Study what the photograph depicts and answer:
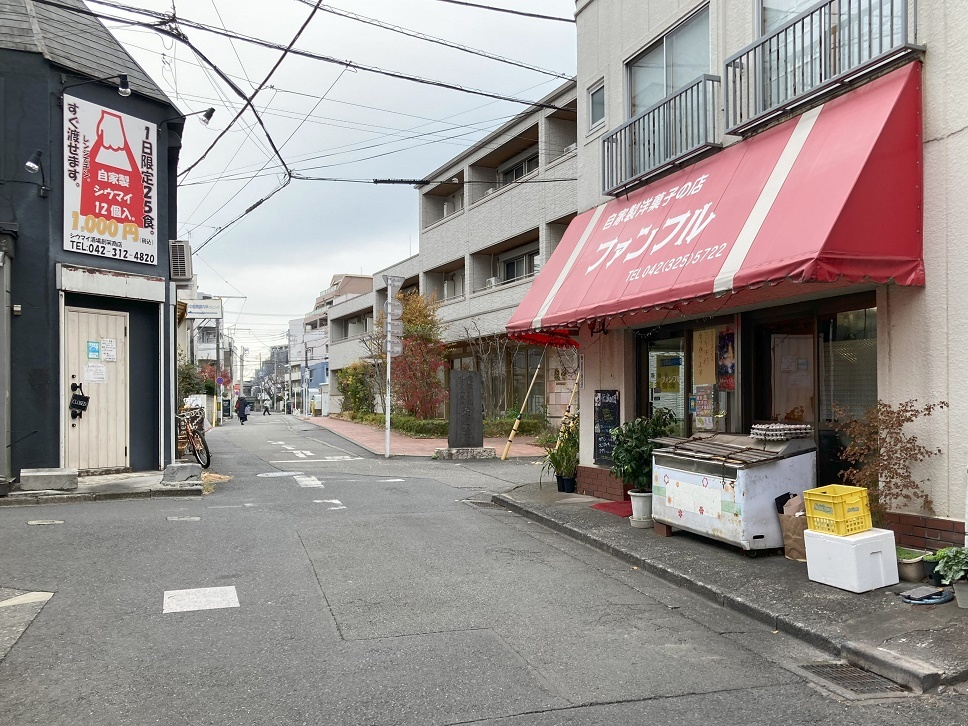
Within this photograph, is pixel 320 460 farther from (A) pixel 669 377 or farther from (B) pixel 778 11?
(B) pixel 778 11

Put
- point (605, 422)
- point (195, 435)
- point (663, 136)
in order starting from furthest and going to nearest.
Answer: point (195, 435), point (605, 422), point (663, 136)

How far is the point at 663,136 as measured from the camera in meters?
10.1

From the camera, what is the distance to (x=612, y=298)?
9.16 meters

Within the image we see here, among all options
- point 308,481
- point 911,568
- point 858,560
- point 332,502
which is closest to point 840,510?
point 858,560

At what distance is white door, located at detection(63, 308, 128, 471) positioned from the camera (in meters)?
13.0

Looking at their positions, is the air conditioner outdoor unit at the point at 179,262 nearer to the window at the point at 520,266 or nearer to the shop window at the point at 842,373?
the shop window at the point at 842,373

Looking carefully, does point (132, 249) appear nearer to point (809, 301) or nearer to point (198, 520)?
point (198, 520)

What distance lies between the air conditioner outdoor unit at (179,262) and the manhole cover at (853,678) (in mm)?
12683

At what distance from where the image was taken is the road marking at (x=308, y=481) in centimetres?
1416

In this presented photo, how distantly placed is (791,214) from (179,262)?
37.3 ft

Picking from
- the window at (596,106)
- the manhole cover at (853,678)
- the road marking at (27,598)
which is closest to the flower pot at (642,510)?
the manhole cover at (853,678)

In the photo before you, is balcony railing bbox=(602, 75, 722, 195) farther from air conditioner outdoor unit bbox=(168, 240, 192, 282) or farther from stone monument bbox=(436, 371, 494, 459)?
stone monument bbox=(436, 371, 494, 459)

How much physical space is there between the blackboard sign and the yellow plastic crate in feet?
15.4

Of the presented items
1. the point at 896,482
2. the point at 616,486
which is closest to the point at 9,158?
the point at 616,486
